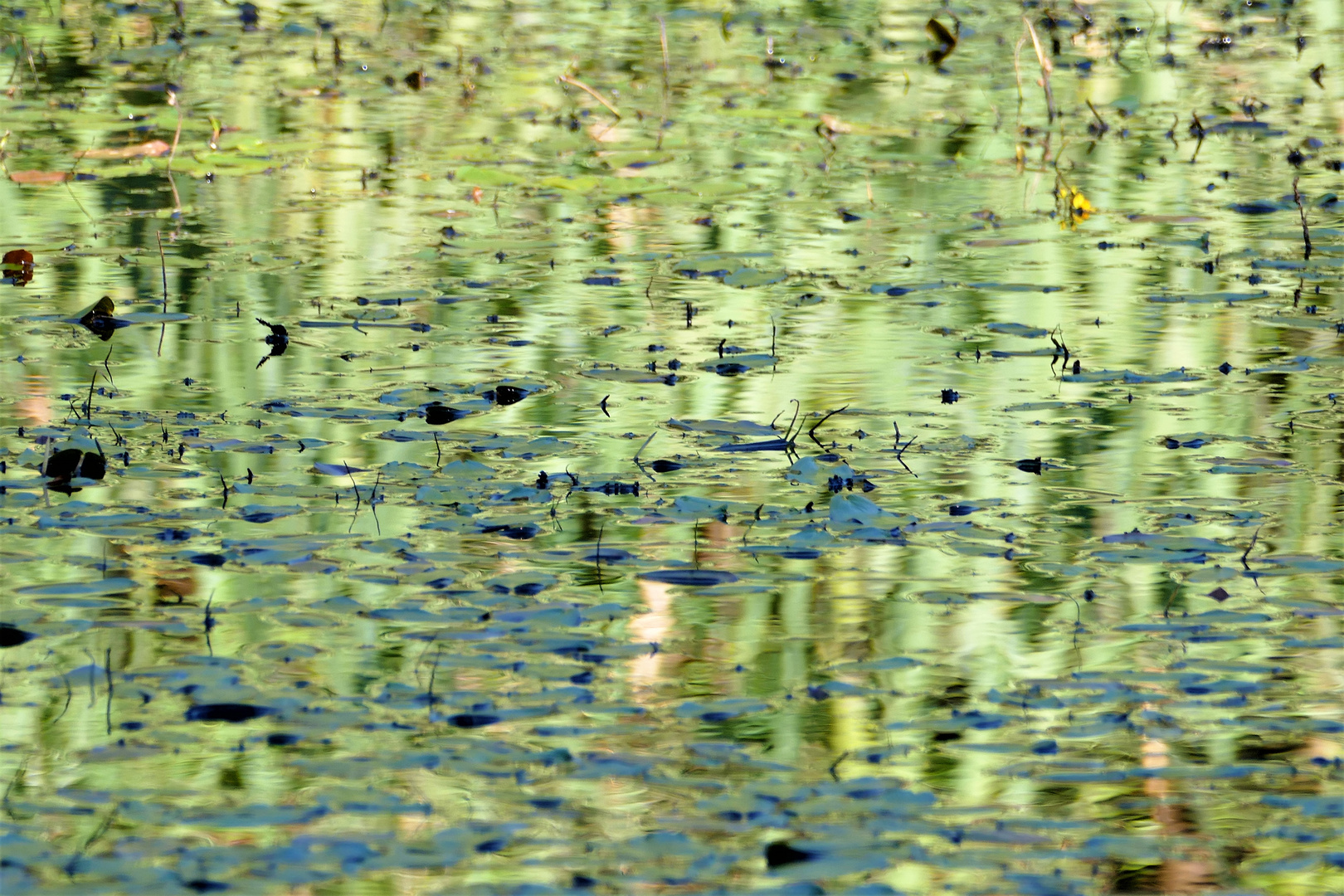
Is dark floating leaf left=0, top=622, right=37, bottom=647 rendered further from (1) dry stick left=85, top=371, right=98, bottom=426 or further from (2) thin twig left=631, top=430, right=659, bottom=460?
(2) thin twig left=631, top=430, right=659, bottom=460

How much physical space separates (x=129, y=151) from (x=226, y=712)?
510 centimetres

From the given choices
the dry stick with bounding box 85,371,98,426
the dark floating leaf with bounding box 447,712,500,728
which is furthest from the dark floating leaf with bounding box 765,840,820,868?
the dry stick with bounding box 85,371,98,426

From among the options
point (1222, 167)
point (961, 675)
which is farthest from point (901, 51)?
point (961, 675)

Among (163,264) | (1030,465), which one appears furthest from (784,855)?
(163,264)

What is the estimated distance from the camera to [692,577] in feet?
12.1

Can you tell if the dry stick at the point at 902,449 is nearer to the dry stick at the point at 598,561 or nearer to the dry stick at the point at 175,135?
the dry stick at the point at 598,561

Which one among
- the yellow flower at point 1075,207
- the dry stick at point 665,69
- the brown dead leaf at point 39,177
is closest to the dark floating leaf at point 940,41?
the dry stick at point 665,69

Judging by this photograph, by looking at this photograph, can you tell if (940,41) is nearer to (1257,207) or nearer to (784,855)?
(1257,207)

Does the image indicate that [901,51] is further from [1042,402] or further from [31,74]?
[1042,402]

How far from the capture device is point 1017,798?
291 centimetres

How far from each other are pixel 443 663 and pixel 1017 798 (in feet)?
3.16

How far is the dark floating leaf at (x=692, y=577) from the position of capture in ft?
12.0

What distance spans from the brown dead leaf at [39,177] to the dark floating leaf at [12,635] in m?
4.18

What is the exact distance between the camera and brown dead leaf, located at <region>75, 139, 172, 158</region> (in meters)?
7.72
